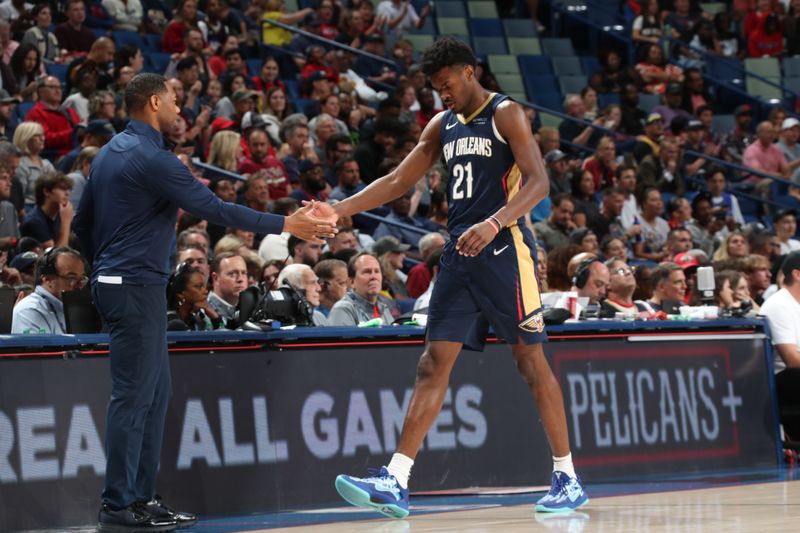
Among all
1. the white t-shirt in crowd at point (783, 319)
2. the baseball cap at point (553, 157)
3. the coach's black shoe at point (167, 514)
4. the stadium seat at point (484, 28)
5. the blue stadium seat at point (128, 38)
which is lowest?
the coach's black shoe at point (167, 514)

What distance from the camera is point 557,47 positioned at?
2166 cm

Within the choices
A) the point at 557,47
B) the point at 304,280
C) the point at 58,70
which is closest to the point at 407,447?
the point at 304,280

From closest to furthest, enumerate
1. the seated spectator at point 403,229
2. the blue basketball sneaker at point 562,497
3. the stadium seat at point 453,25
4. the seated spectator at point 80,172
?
the blue basketball sneaker at point 562,497 → the seated spectator at point 80,172 → the seated spectator at point 403,229 → the stadium seat at point 453,25

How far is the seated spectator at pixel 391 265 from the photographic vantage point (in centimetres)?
1206

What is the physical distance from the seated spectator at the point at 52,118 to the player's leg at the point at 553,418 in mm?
7552

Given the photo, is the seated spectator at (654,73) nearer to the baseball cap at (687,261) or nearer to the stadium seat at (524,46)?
the stadium seat at (524,46)

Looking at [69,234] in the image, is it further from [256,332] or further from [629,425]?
[629,425]

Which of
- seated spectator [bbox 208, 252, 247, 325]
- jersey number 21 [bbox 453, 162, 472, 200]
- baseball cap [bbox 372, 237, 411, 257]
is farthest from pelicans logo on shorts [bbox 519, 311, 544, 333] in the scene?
baseball cap [bbox 372, 237, 411, 257]

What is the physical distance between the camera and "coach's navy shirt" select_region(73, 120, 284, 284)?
6.44 m

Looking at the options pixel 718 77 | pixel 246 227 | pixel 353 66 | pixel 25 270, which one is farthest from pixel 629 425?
pixel 718 77

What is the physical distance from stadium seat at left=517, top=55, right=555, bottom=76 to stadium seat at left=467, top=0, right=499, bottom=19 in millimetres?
1187

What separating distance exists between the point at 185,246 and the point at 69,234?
134cm

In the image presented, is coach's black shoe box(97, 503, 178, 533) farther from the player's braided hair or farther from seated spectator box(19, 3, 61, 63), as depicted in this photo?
seated spectator box(19, 3, 61, 63)

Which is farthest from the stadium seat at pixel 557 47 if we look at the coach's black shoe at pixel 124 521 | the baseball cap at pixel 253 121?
the coach's black shoe at pixel 124 521
